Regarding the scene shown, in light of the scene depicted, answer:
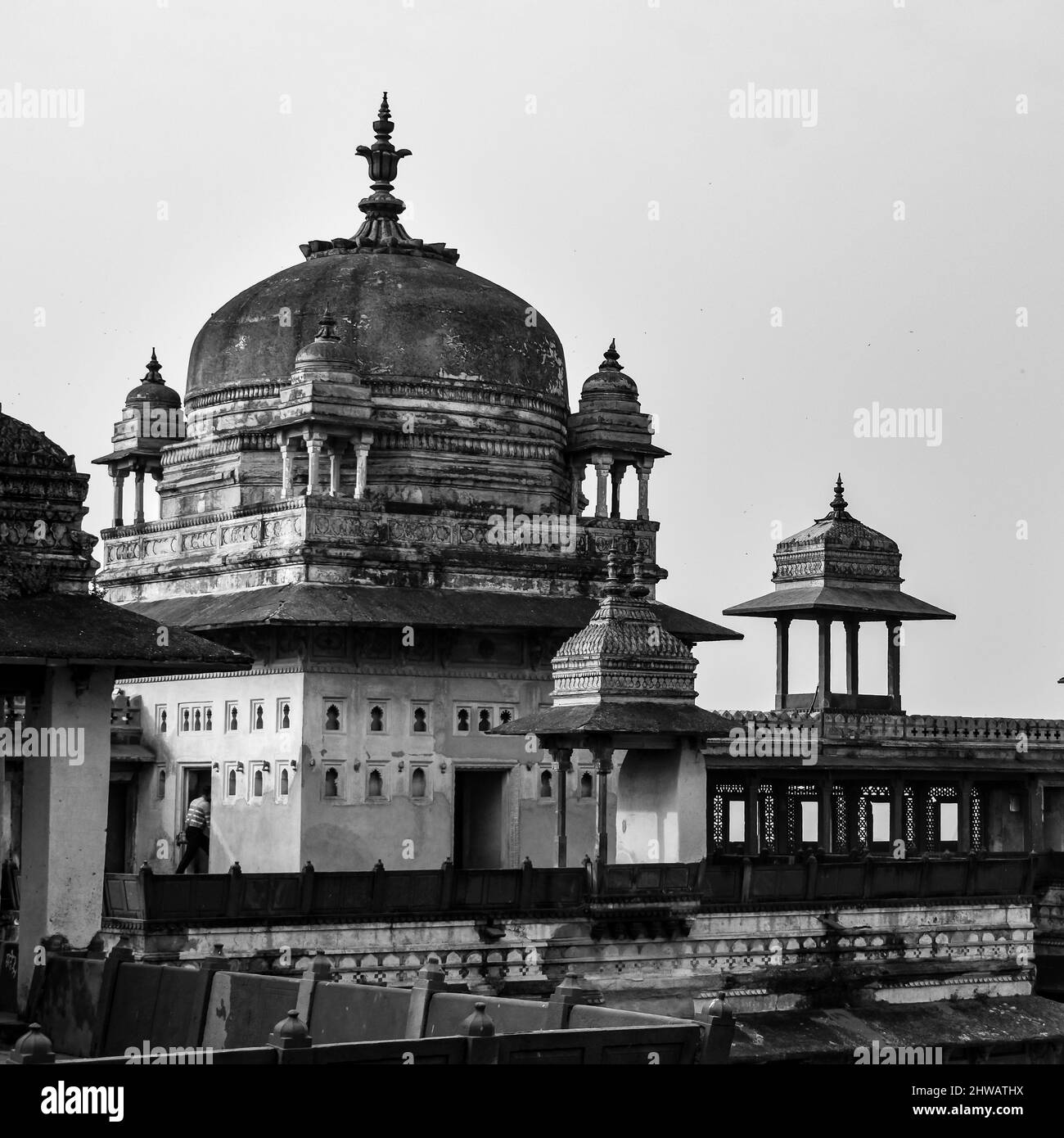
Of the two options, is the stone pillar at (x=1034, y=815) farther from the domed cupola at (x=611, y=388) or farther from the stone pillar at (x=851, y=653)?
the domed cupola at (x=611, y=388)

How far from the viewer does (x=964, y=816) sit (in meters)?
37.4

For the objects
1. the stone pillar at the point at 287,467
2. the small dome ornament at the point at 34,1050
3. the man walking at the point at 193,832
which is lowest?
the small dome ornament at the point at 34,1050

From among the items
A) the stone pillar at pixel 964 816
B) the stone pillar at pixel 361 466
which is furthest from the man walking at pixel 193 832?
the stone pillar at pixel 964 816

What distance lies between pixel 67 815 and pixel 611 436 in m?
18.8

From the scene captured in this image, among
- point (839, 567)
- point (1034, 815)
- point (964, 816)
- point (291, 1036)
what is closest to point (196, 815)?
point (839, 567)

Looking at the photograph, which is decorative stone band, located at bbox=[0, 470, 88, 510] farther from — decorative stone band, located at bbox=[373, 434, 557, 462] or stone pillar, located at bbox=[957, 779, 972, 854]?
stone pillar, located at bbox=[957, 779, 972, 854]

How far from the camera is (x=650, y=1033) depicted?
1488cm

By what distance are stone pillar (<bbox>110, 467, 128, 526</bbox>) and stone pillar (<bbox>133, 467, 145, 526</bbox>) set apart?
10.8 inches

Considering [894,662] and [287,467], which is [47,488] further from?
[894,662]

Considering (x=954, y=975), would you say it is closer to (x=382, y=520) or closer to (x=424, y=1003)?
(x=382, y=520)

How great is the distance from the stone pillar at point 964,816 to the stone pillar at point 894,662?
5.37 feet

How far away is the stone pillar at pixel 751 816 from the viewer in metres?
35.5

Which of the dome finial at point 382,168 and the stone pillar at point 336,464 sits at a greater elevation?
the dome finial at point 382,168
